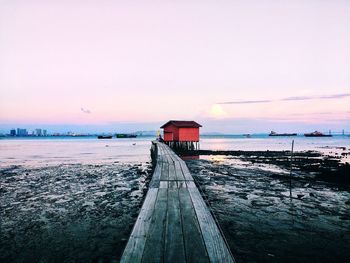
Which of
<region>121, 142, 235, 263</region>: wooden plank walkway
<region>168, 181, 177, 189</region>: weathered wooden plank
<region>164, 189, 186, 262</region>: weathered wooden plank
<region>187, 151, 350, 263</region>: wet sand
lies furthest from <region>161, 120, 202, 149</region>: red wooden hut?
<region>164, 189, 186, 262</region>: weathered wooden plank

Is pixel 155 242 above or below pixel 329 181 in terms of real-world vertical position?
above

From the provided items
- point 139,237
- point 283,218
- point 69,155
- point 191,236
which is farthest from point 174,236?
point 69,155

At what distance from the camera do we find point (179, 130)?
40781mm

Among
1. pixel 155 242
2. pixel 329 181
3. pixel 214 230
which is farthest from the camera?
pixel 329 181

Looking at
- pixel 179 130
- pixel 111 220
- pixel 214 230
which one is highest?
pixel 179 130

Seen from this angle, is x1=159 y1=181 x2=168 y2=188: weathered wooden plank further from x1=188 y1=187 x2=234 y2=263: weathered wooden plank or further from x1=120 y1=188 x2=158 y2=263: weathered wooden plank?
x1=188 y1=187 x2=234 y2=263: weathered wooden plank

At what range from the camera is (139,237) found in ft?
15.6

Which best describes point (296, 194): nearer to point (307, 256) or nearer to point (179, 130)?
point (307, 256)

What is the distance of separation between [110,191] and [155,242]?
33.5 feet

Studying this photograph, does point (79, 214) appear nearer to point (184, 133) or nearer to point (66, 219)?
point (66, 219)

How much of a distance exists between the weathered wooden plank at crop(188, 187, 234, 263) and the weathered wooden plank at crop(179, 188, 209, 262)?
88 millimetres

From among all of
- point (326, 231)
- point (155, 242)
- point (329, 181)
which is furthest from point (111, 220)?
point (329, 181)

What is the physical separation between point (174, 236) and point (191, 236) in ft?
1.03

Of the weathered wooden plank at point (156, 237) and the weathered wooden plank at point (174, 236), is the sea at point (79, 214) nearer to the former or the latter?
the weathered wooden plank at point (156, 237)
